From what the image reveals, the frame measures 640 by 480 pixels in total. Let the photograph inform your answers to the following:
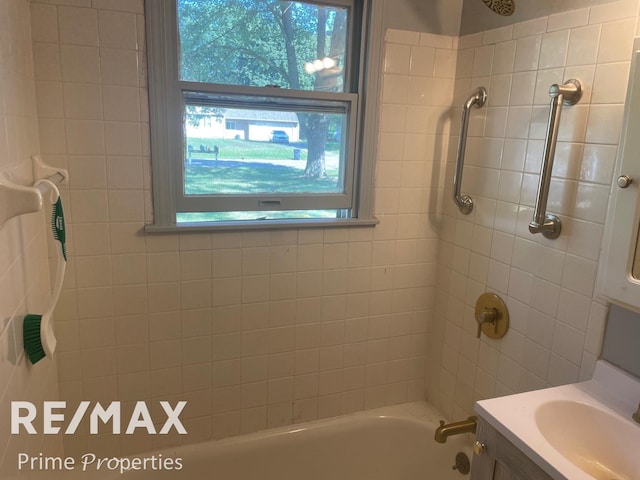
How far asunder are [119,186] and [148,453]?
3.49 ft

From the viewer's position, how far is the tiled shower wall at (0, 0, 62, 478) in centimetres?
108

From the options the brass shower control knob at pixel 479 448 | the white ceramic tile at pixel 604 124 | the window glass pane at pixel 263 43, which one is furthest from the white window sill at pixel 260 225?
the brass shower control knob at pixel 479 448

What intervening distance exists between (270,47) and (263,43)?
0.03 meters

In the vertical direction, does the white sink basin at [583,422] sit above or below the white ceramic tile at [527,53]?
below

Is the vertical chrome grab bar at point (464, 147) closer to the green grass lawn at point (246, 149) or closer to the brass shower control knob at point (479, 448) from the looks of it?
the green grass lawn at point (246, 149)

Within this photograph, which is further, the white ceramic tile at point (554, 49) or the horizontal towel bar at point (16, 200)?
the white ceramic tile at point (554, 49)

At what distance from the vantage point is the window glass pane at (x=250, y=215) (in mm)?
1856

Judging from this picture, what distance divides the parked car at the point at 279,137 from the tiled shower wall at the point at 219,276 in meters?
0.36

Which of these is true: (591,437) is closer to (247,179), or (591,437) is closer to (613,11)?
(613,11)

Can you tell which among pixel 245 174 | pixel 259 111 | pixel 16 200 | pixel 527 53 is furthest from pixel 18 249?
pixel 527 53

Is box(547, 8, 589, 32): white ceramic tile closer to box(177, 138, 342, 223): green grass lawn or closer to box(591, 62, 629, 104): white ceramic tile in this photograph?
box(591, 62, 629, 104): white ceramic tile

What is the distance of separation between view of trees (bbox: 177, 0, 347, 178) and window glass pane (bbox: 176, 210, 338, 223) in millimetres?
167

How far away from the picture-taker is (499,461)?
4.12ft

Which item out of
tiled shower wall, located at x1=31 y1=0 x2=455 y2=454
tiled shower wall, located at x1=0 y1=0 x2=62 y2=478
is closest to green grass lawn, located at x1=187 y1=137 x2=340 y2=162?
tiled shower wall, located at x1=31 y1=0 x2=455 y2=454
